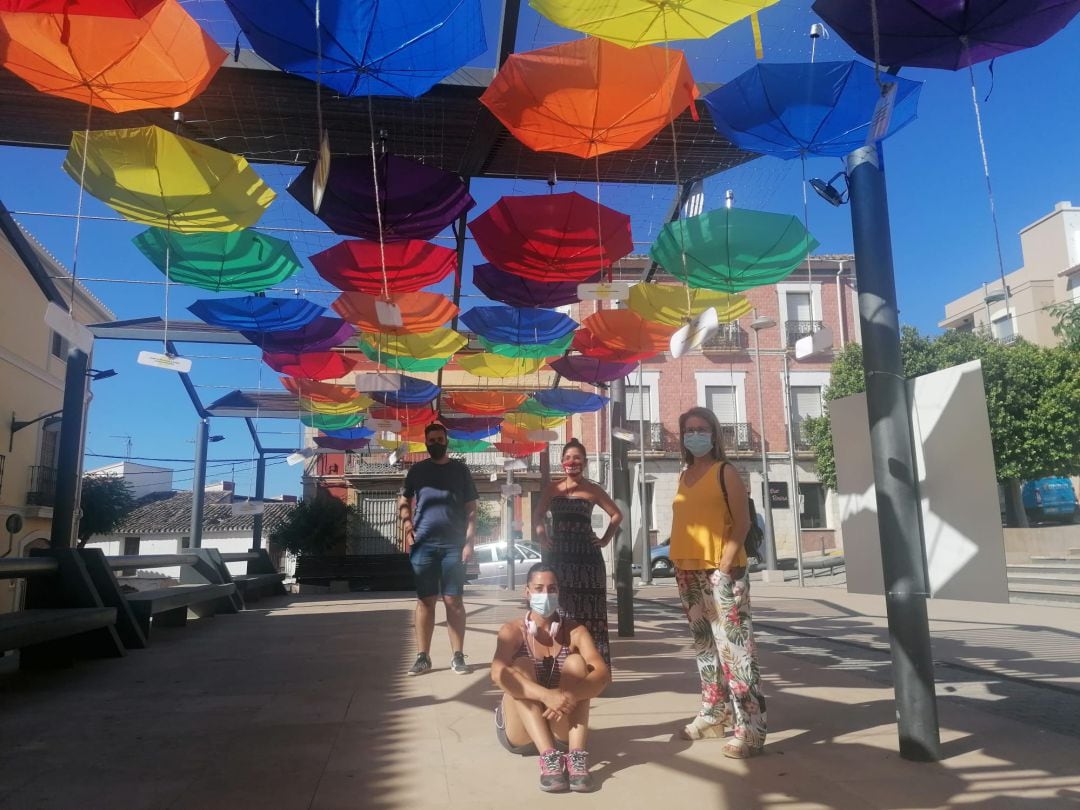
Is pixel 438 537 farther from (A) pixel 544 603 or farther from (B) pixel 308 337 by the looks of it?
(B) pixel 308 337

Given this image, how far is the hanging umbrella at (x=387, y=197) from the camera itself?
5.12m

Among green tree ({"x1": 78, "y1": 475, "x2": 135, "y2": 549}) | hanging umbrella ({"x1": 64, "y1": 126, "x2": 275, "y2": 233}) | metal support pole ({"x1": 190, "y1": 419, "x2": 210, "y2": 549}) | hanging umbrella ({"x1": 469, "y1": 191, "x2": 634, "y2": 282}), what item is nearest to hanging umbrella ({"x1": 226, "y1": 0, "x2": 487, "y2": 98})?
hanging umbrella ({"x1": 64, "y1": 126, "x2": 275, "y2": 233})

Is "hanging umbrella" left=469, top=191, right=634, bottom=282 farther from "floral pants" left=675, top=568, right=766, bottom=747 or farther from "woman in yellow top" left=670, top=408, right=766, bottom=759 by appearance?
"floral pants" left=675, top=568, right=766, bottom=747

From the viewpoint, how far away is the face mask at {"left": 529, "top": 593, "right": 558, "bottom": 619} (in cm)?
303

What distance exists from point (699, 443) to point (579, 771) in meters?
1.49

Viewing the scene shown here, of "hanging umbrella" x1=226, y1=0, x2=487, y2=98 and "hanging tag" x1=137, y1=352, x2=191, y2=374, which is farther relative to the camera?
"hanging tag" x1=137, y1=352, x2=191, y2=374

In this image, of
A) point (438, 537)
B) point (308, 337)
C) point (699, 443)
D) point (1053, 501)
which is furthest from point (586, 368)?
point (1053, 501)

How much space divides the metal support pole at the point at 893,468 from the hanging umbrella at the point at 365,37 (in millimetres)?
2245

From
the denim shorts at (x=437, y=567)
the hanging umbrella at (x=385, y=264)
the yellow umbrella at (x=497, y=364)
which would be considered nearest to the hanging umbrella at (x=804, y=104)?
the hanging umbrella at (x=385, y=264)

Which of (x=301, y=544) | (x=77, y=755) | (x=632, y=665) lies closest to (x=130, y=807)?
(x=77, y=755)

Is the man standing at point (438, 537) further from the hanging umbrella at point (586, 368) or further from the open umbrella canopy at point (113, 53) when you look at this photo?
the hanging umbrella at point (586, 368)

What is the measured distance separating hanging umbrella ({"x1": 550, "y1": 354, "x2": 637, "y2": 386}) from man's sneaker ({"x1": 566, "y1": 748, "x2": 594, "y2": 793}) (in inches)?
253

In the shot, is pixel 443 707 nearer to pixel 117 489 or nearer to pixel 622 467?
pixel 622 467

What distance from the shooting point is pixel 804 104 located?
4.48m
